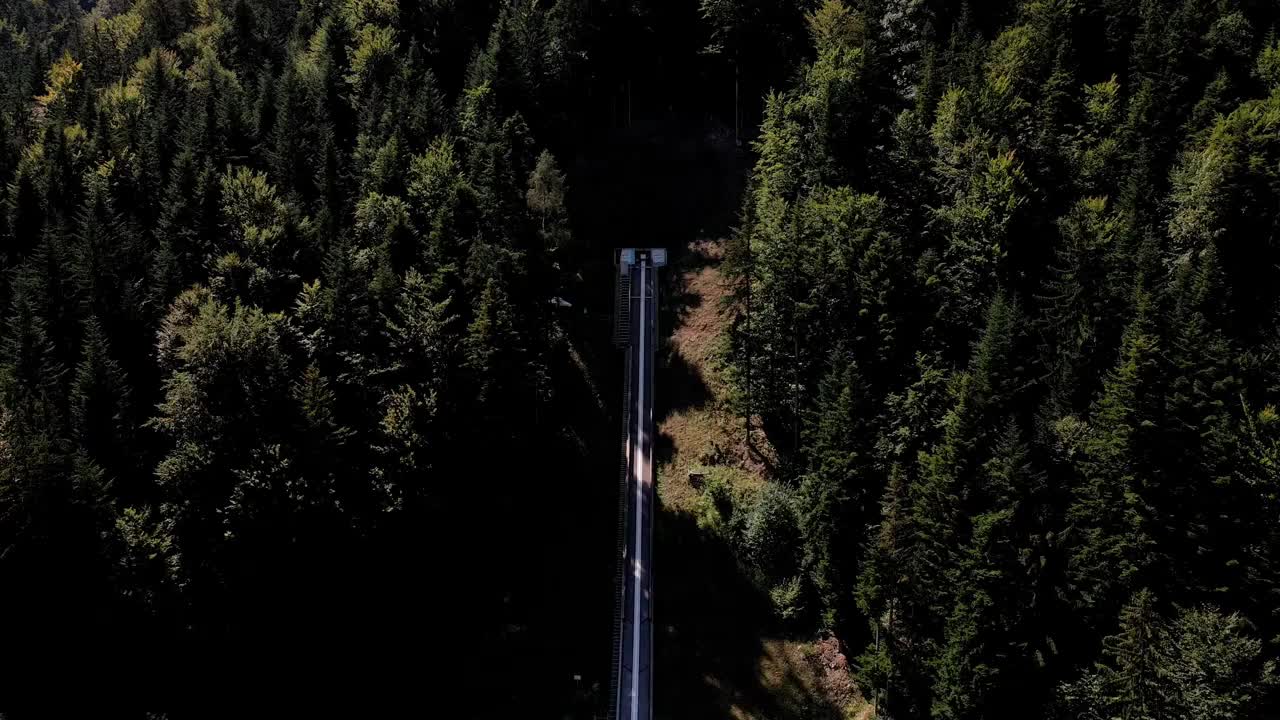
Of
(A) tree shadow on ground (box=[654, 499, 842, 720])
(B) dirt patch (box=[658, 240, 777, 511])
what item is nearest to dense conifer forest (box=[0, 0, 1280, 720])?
(A) tree shadow on ground (box=[654, 499, 842, 720])

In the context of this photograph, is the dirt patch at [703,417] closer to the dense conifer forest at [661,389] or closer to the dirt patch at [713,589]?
the dirt patch at [713,589]

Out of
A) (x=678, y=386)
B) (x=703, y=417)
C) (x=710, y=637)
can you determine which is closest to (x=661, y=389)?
(x=678, y=386)

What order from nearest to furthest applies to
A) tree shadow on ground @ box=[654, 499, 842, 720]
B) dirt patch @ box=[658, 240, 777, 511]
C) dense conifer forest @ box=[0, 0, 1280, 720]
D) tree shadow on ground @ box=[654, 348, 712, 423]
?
dense conifer forest @ box=[0, 0, 1280, 720] → tree shadow on ground @ box=[654, 499, 842, 720] → dirt patch @ box=[658, 240, 777, 511] → tree shadow on ground @ box=[654, 348, 712, 423]

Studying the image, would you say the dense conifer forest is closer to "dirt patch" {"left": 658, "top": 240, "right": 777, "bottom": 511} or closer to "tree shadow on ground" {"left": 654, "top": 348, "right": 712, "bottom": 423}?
"dirt patch" {"left": 658, "top": 240, "right": 777, "bottom": 511}

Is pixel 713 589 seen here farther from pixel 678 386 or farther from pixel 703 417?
pixel 678 386

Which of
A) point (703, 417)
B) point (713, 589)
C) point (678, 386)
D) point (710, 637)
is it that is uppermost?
point (678, 386)

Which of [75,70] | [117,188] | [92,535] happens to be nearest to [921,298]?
[92,535]

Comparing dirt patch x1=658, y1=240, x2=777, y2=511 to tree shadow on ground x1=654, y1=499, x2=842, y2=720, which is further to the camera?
dirt patch x1=658, y1=240, x2=777, y2=511
